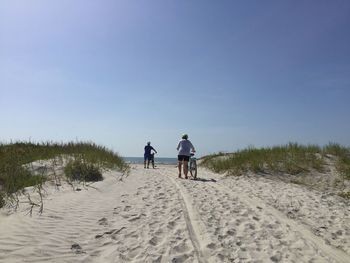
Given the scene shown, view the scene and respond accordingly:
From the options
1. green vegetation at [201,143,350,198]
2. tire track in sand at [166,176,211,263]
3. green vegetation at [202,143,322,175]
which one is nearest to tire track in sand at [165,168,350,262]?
tire track in sand at [166,176,211,263]

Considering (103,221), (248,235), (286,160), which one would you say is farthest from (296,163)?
(103,221)

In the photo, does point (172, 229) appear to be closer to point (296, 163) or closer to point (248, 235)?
point (248, 235)

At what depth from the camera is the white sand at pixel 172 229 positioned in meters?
5.09

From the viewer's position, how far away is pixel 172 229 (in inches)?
253

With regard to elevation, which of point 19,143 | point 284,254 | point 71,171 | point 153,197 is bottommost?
point 284,254

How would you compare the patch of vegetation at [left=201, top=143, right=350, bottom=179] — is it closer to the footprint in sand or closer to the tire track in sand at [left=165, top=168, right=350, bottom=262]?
the tire track in sand at [left=165, top=168, right=350, bottom=262]

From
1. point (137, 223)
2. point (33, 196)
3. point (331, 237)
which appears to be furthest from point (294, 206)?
point (33, 196)

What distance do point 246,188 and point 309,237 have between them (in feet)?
19.1

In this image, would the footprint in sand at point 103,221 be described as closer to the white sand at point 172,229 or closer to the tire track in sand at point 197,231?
the white sand at point 172,229

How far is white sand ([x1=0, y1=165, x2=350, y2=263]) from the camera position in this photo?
5.09 meters

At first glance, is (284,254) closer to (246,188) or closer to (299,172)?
(246,188)

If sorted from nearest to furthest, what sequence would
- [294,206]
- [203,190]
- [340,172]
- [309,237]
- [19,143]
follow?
1. [309,237]
2. [294,206]
3. [203,190]
4. [340,172]
5. [19,143]

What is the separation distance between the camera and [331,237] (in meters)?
6.56

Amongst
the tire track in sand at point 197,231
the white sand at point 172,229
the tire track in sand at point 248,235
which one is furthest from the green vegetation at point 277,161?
the tire track in sand at point 197,231
